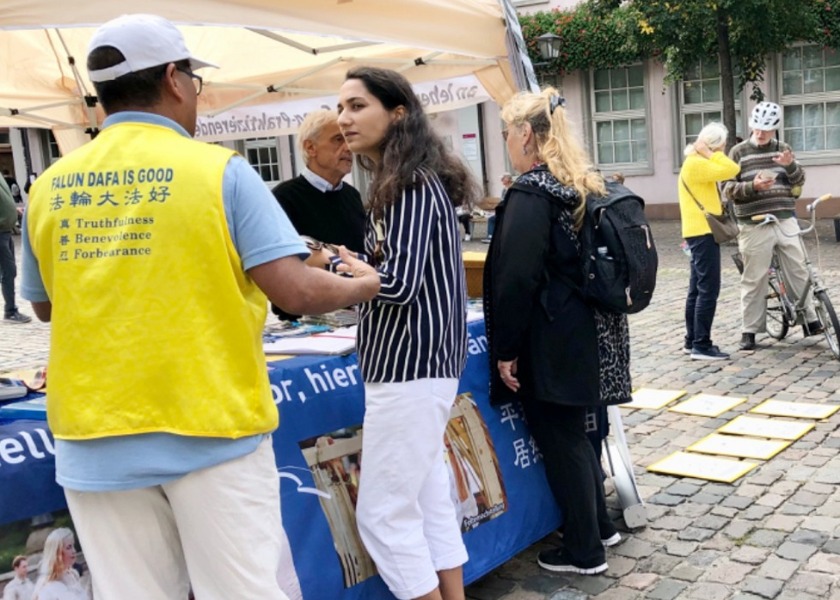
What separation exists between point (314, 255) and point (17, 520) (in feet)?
3.26

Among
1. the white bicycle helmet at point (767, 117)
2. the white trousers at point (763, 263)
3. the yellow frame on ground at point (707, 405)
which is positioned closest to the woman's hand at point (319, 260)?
the yellow frame on ground at point (707, 405)

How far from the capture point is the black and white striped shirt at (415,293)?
2.64 meters

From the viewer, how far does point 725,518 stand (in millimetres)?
4121

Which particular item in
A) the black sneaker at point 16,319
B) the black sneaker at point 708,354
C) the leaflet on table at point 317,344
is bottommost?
the black sneaker at point 708,354

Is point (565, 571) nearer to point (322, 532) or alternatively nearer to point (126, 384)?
point (322, 532)

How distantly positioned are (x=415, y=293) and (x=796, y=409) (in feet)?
12.8

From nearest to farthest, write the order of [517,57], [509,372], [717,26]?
[509,372]
[517,57]
[717,26]

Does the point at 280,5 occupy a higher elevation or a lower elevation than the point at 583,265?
higher

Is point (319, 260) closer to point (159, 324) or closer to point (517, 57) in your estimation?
point (159, 324)

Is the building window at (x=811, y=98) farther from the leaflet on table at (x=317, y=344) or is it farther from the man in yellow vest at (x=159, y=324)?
the man in yellow vest at (x=159, y=324)

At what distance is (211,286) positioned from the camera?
6.16 ft

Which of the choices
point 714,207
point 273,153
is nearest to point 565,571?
point 714,207

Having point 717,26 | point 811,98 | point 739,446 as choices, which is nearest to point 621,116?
point 811,98

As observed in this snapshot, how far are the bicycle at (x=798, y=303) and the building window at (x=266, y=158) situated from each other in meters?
19.8
